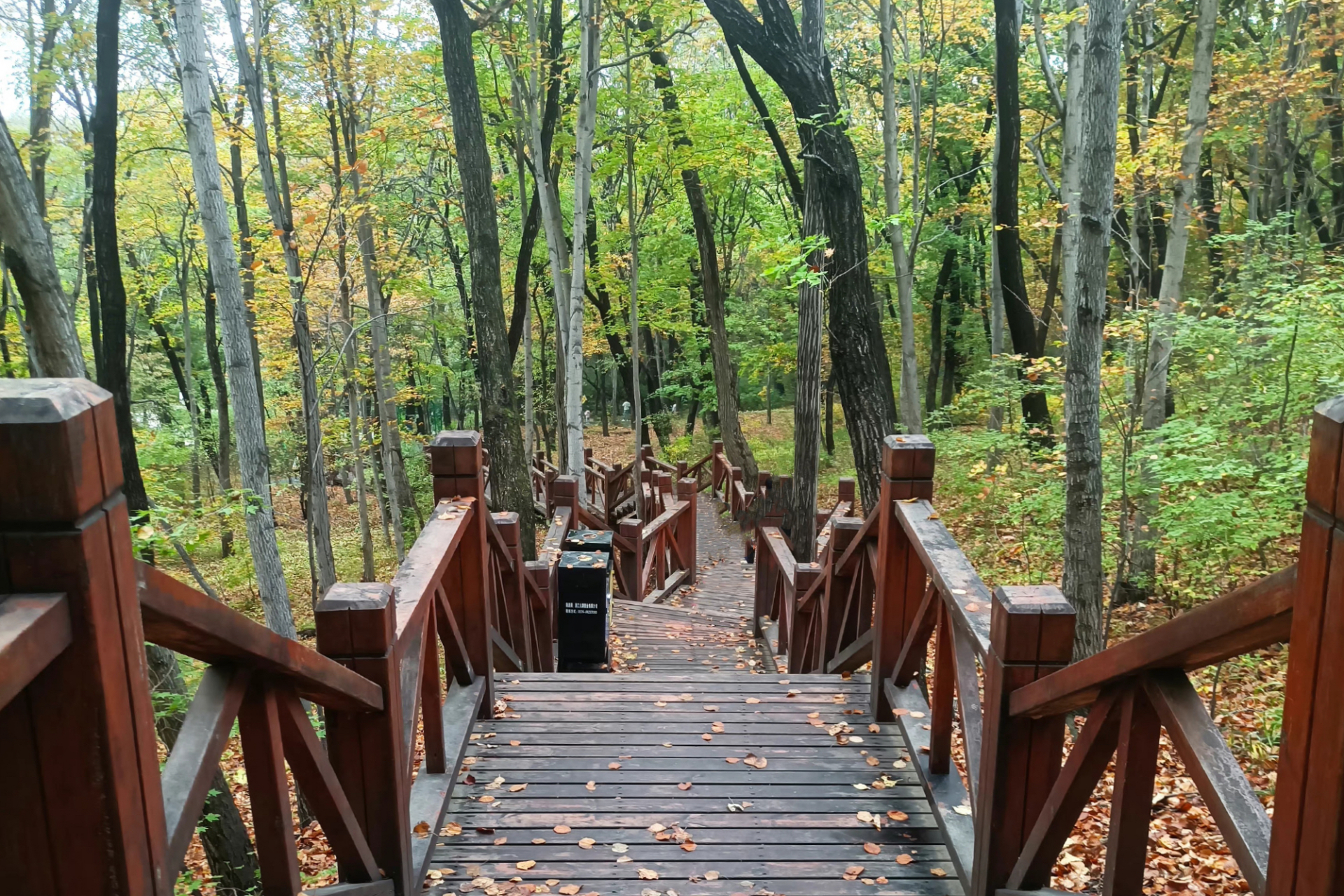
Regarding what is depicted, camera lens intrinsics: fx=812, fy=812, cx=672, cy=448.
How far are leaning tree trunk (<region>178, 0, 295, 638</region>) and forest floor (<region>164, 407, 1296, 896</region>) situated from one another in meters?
1.31

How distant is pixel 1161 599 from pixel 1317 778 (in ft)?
29.1

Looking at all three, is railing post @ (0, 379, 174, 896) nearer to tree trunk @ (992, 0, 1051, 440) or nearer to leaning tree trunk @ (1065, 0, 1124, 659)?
leaning tree trunk @ (1065, 0, 1124, 659)

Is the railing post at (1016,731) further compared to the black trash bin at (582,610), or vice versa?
the black trash bin at (582,610)

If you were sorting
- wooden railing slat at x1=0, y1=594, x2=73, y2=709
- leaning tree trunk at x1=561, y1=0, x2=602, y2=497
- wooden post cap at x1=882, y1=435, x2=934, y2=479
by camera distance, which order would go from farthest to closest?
1. leaning tree trunk at x1=561, y1=0, x2=602, y2=497
2. wooden post cap at x1=882, y1=435, x2=934, y2=479
3. wooden railing slat at x1=0, y1=594, x2=73, y2=709

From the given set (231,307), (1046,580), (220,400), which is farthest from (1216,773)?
(220,400)

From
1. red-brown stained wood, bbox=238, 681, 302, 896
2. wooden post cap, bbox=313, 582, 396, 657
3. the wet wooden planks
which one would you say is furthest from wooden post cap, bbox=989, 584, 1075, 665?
red-brown stained wood, bbox=238, 681, 302, 896

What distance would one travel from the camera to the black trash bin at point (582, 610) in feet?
21.1

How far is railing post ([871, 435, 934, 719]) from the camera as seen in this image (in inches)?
144

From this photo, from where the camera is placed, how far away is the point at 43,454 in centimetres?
116

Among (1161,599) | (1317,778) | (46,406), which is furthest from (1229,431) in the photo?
(46,406)

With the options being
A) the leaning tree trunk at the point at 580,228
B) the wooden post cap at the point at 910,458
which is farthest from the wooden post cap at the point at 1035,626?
the leaning tree trunk at the point at 580,228

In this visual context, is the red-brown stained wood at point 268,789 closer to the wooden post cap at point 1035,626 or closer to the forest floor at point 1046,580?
the wooden post cap at point 1035,626

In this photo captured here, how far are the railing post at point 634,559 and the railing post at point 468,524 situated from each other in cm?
548

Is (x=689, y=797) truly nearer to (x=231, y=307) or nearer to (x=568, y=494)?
(x=568, y=494)
